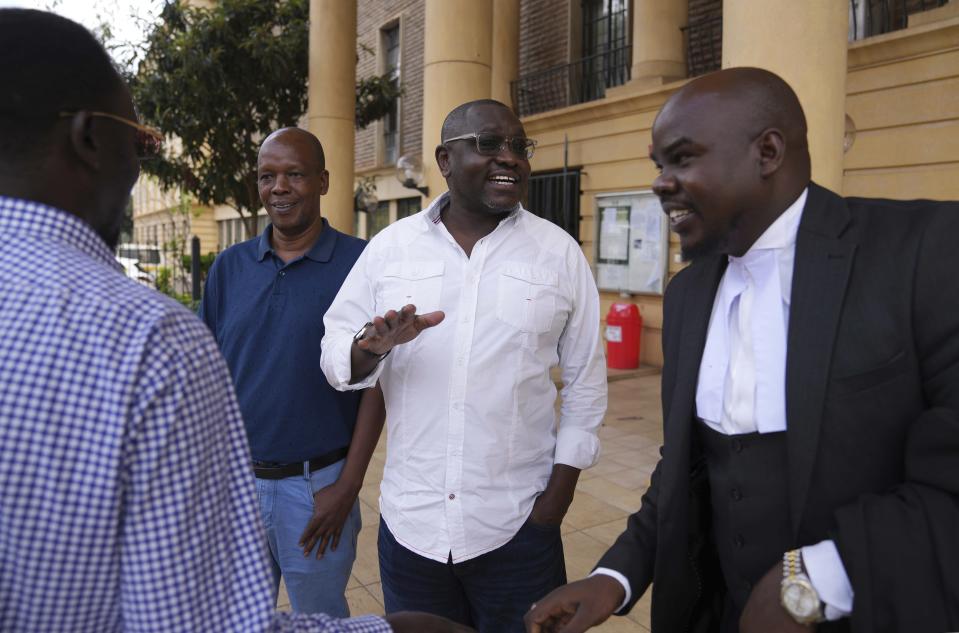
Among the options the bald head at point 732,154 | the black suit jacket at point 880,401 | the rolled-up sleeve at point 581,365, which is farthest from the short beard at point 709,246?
the rolled-up sleeve at point 581,365

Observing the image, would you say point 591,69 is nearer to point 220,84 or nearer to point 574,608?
point 220,84

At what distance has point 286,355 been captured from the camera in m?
2.51

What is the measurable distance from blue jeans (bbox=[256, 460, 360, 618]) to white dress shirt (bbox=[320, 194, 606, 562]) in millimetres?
357

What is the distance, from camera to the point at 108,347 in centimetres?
90

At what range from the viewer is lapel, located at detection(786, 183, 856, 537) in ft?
4.50

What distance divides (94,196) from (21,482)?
44cm

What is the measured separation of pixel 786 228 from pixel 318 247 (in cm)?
177

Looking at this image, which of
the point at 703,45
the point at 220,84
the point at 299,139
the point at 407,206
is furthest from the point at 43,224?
the point at 407,206

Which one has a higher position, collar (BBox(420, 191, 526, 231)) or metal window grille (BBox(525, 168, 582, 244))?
metal window grille (BBox(525, 168, 582, 244))

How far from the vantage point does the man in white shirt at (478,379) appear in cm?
214

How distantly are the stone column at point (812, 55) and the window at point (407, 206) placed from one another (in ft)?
41.6

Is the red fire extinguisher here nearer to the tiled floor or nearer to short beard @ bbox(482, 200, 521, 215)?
the tiled floor

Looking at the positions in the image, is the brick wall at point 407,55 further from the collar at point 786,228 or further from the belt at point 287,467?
the collar at point 786,228

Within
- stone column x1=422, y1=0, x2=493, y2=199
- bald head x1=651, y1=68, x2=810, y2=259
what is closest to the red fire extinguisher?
stone column x1=422, y1=0, x2=493, y2=199
